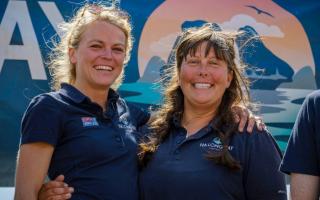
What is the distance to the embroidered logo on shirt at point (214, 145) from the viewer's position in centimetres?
200

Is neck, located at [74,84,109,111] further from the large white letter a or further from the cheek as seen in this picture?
the large white letter a

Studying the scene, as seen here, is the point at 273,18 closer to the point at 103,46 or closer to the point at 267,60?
the point at 267,60

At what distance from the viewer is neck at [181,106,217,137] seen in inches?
85.4

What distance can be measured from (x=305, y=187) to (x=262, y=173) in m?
0.32

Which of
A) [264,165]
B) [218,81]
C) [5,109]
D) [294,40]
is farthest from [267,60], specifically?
[5,109]

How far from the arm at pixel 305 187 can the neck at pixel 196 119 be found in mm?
592

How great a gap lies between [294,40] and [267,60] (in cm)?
23

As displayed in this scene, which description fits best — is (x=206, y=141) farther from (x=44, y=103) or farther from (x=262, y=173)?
(x=44, y=103)

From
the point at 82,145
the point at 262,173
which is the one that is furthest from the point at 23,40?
the point at 262,173

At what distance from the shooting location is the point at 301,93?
3215 millimetres

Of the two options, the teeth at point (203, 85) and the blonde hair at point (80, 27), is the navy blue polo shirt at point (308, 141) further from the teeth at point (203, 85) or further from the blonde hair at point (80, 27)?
the blonde hair at point (80, 27)

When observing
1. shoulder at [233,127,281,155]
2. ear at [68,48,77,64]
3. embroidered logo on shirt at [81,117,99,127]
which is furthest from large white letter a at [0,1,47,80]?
shoulder at [233,127,281,155]

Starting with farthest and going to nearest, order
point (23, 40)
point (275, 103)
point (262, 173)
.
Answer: point (275, 103) < point (23, 40) < point (262, 173)

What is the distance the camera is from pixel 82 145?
6.64 ft
